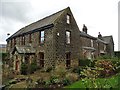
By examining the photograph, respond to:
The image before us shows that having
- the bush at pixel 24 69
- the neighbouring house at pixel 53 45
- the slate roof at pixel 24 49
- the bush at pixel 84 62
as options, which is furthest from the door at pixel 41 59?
the bush at pixel 84 62

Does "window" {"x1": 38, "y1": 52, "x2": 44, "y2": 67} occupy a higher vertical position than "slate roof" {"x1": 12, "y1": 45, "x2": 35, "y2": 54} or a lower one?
lower

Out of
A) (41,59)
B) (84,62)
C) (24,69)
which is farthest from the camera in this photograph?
(84,62)

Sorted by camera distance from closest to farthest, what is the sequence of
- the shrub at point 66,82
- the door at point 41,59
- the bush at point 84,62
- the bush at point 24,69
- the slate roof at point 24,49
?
1. the shrub at point 66,82
2. the bush at point 24,69
3. the slate roof at point 24,49
4. the door at point 41,59
5. the bush at point 84,62

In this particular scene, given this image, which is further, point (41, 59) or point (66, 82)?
point (41, 59)

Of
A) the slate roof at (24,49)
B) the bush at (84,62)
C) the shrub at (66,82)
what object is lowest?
the shrub at (66,82)

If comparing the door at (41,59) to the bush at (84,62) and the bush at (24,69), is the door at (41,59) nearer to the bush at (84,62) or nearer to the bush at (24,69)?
the bush at (24,69)

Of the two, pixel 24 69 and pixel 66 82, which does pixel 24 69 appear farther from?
pixel 66 82

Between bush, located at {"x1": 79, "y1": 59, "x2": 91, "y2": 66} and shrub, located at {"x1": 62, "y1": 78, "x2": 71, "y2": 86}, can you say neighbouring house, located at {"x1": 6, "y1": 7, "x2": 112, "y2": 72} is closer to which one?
bush, located at {"x1": 79, "y1": 59, "x2": 91, "y2": 66}

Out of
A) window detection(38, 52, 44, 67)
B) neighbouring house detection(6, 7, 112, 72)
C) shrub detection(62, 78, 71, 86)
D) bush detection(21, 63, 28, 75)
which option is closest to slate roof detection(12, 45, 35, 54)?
neighbouring house detection(6, 7, 112, 72)

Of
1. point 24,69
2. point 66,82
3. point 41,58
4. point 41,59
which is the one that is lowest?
point 66,82

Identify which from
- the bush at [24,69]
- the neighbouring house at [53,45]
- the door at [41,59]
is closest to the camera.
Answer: the bush at [24,69]

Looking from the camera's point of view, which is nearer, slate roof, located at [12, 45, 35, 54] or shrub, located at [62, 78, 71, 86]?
shrub, located at [62, 78, 71, 86]

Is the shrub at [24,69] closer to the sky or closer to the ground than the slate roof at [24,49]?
closer to the ground

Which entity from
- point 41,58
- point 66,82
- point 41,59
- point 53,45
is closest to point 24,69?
point 41,59
